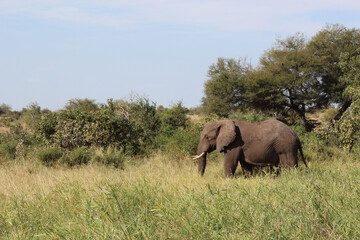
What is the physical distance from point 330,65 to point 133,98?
13.7m

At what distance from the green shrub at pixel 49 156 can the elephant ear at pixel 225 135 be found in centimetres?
559

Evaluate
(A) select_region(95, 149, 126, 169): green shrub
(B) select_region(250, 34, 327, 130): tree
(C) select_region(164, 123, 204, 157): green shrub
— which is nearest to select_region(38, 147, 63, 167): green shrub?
(A) select_region(95, 149, 126, 169): green shrub

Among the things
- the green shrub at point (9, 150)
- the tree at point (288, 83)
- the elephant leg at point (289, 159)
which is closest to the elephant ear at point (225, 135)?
the elephant leg at point (289, 159)

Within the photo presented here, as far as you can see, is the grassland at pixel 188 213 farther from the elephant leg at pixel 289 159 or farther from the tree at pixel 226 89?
the tree at pixel 226 89

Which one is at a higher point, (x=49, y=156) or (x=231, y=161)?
(x=231, y=161)

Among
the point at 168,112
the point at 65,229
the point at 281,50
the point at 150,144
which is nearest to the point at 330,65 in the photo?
the point at 281,50

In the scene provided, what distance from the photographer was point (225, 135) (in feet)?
29.1

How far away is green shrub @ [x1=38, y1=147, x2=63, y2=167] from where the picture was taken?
12234mm

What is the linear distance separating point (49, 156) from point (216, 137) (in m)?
5.75

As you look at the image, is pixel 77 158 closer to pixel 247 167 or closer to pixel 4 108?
pixel 247 167

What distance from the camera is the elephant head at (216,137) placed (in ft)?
29.0

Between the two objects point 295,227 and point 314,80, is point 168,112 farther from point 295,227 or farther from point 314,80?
point 295,227

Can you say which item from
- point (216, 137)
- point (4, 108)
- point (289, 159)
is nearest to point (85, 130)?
point (216, 137)

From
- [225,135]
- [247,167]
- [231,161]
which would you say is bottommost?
[247,167]
